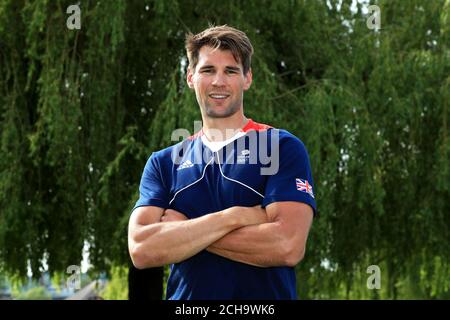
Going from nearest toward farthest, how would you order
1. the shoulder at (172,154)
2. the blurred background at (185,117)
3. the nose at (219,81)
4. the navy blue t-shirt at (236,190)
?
1. the navy blue t-shirt at (236,190)
2. the nose at (219,81)
3. the shoulder at (172,154)
4. the blurred background at (185,117)

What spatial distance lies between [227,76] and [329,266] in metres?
8.86

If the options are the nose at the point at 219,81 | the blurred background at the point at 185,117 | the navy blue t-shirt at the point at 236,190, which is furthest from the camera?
the blurred background at the point at 185,117

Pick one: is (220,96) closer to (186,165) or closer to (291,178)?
(186,165)

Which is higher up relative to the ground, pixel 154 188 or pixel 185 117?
pixel 185 117

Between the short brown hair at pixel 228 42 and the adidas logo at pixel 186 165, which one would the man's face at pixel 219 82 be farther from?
the adidas logo at pixel 186 165

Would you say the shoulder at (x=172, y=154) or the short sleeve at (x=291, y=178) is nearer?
the short sleeve at (x=291, y=178)

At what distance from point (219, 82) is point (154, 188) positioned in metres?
0.53

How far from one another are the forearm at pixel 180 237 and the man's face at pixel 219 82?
0.40 m

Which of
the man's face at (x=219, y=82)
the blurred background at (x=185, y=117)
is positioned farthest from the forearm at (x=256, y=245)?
the blurred background at (x=185, y=117)

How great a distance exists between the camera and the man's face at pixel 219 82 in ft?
11.0

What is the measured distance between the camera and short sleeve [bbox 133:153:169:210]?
11.6 ft

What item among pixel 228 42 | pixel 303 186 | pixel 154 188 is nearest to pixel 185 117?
pixel 154 188

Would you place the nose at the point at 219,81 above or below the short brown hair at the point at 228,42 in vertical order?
below

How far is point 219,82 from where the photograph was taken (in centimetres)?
334
